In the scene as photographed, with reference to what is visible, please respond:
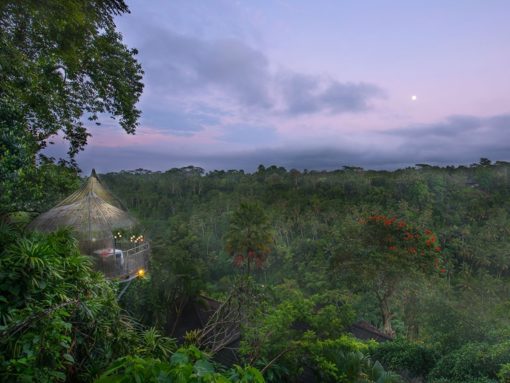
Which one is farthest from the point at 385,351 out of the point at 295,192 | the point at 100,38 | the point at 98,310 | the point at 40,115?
the point at 295,192

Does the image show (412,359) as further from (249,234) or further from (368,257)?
(249,234)

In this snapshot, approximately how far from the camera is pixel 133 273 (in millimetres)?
7984

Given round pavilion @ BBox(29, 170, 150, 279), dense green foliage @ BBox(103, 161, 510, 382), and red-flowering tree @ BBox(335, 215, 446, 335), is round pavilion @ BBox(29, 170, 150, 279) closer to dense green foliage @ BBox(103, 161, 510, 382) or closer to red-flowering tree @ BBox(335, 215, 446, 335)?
dense green foliage @ BBox(103, 161, 510, 382)

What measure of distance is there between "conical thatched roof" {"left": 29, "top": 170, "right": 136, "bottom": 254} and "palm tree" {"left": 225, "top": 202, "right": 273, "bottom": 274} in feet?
43.4

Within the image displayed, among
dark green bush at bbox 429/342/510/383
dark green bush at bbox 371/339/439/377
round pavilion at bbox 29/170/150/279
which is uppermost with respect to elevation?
round pavilion at bbox 29/170/150/279

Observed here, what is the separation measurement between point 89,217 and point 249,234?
47.0 ft

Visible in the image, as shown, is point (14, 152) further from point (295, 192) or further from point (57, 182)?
point (295, 192)

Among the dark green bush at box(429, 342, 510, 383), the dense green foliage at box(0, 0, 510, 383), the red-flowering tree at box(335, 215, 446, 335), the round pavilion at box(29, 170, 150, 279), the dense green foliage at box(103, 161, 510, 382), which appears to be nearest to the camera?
the dense green foliage at box(0, 0, 510, 383)

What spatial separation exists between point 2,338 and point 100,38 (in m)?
7.89

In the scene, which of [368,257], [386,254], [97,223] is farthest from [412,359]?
[97,223]

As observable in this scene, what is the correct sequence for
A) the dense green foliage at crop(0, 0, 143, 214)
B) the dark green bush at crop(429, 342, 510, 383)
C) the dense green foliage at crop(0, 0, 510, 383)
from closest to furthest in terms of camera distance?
the dense green foliage at crop(0, 0, 510, 383) < the dense green foliage at crop(0, 0, 143, 214) < the dark green bush at crop(429, 342, 510, 383)

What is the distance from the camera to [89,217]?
7.21 meters

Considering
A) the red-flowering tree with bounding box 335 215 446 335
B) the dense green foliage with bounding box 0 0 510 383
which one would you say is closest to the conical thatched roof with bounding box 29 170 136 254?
the dense green foliage with bounding box 0 0 510 383

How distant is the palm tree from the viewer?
68.9ft
